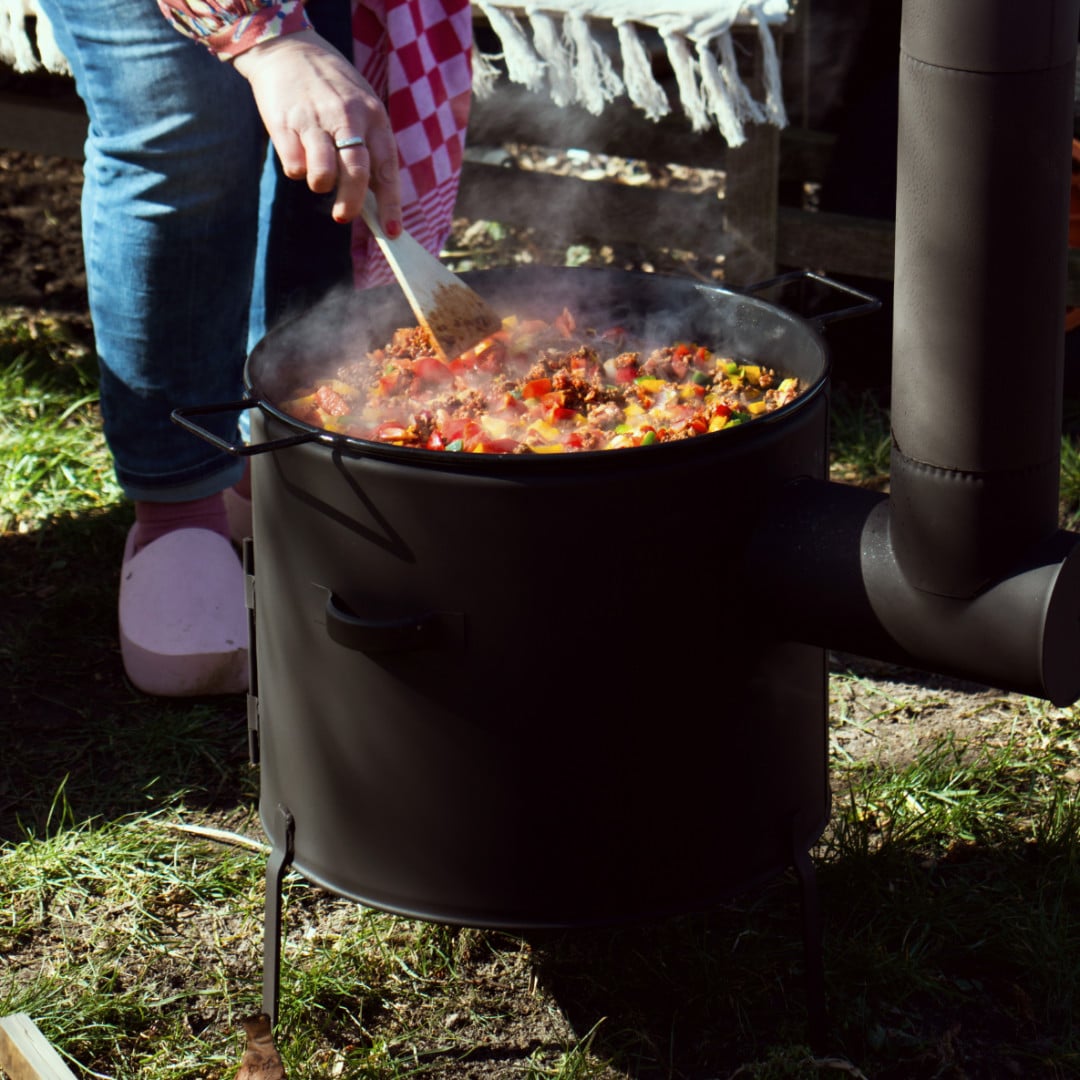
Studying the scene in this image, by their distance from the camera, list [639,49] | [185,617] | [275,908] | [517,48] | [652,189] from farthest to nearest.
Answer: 1. [652,189]
2. [517,48]
3. [639,49]
4. [185,617]
5. [275,908]

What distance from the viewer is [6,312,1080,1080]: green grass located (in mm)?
2041

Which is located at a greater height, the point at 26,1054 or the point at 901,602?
the point at 901,602

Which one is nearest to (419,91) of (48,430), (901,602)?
(48,430)

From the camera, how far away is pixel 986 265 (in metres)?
1.50

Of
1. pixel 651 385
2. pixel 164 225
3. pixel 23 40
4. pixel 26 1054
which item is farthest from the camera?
pixel 23 40

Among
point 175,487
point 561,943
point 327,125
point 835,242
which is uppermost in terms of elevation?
point 327,125

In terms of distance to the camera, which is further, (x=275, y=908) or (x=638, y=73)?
(x=638, y=73)

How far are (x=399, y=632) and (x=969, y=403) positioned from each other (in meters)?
0.68

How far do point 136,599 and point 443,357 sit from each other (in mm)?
1085

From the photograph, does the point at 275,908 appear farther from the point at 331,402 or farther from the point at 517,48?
the point at 517,48

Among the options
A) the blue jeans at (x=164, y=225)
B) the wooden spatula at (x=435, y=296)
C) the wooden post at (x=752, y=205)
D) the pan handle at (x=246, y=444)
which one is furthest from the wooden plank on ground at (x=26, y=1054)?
the wooden post at (x=752, y=205)

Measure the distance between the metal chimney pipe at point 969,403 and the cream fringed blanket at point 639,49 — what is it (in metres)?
1.77

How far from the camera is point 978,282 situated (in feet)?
4.96

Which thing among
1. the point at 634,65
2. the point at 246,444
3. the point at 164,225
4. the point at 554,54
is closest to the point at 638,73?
the point at 634,65
